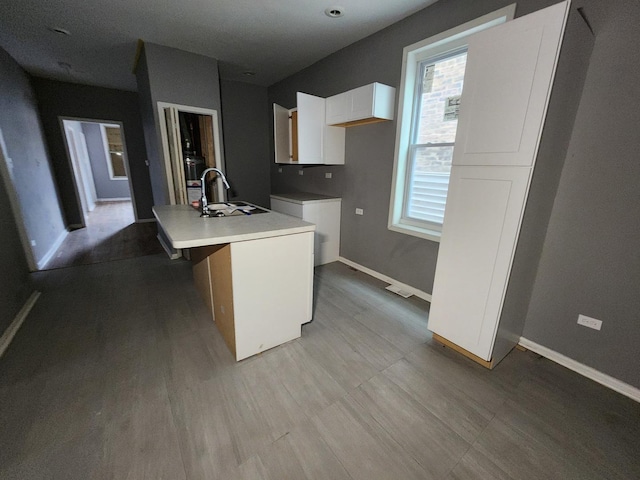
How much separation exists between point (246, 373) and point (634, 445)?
2.13 meters

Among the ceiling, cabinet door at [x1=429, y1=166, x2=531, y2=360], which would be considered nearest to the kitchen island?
cabinet door at [x1=429, y1=166, x2=531, y2=360]

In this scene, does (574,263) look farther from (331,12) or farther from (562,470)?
(331,12)

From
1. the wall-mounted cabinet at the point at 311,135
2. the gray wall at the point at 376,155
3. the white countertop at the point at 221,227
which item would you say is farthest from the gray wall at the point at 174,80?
the white countertop at the point at 221,227

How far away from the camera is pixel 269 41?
3.03 meters

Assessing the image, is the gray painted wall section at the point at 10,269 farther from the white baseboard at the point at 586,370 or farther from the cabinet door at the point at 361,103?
the white baseboard at the point at 586,370

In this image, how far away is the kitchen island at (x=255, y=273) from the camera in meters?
1.64

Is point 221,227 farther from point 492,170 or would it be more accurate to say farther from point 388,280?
point 388,280

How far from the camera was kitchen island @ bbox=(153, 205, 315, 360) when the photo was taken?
5.40ft

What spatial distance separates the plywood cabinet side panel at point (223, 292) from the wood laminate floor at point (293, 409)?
125mm

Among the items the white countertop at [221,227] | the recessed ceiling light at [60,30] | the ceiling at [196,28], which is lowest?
the white countertop at [221,227]

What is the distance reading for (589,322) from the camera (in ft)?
5.58

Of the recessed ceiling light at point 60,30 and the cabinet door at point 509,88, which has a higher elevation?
the recessed ceiling light at point 60,30

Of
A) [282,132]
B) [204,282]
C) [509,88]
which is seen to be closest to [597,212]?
[509,88]

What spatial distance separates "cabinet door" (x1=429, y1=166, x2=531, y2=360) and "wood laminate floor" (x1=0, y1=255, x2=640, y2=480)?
287mm
